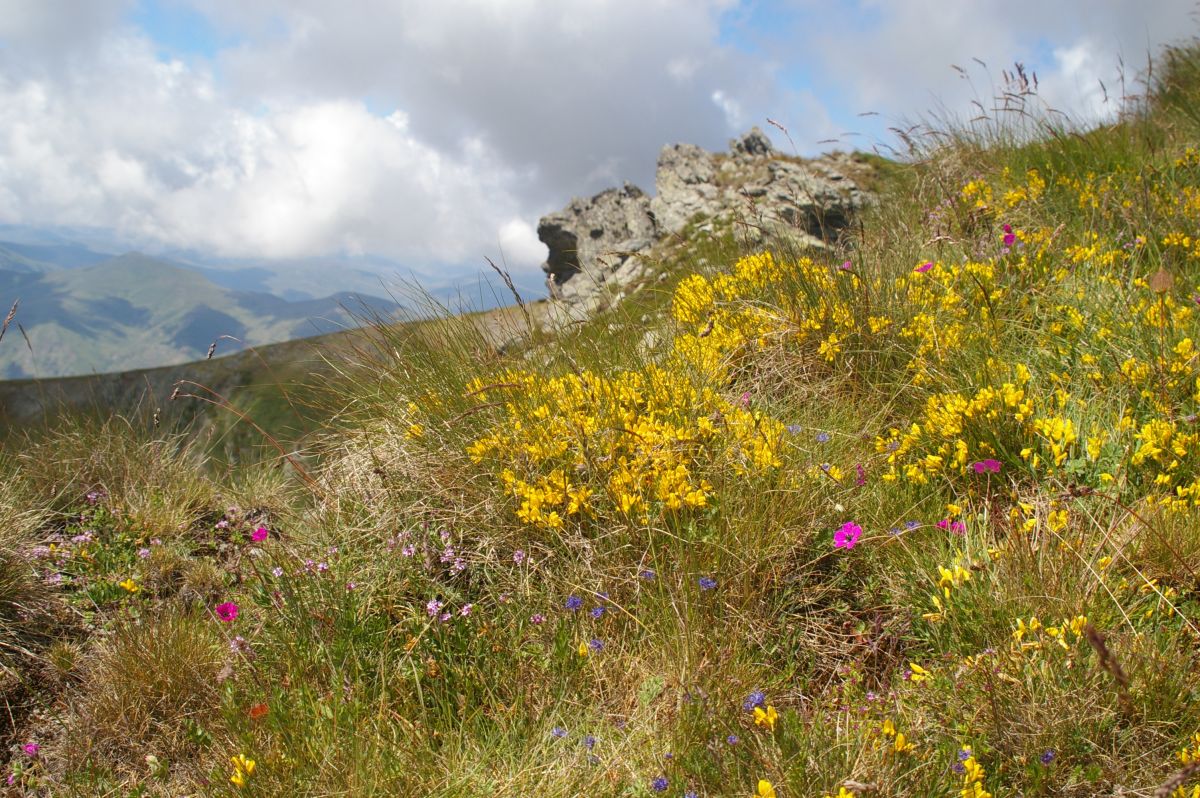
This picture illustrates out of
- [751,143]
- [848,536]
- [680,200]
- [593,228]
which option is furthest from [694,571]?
[751,143]

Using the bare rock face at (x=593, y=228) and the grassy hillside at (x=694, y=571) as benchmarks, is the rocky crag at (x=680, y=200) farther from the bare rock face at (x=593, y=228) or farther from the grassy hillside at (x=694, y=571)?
the grassy hillside at (x=694, y=571)

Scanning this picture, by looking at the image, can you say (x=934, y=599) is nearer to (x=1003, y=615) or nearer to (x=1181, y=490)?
(x=1003, y=615)

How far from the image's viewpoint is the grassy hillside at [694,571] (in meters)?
1.82

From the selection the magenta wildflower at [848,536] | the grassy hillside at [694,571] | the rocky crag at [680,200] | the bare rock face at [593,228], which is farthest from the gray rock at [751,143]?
the magenta wildflower at [848,536]

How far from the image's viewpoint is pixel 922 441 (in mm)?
2895

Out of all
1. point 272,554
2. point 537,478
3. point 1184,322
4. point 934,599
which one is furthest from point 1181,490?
point 272,554

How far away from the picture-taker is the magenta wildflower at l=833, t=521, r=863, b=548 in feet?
7.75

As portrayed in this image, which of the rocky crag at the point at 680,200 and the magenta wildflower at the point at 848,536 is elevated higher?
the rocky crag at the point at 680,200

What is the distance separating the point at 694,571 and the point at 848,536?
1.81 ft

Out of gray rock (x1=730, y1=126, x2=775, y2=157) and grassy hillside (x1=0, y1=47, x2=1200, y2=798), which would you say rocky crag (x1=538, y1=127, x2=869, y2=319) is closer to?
gray rock (x1=730, y1=126, x2=775, y2=157)

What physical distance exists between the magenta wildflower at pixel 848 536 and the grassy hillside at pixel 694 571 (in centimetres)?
1

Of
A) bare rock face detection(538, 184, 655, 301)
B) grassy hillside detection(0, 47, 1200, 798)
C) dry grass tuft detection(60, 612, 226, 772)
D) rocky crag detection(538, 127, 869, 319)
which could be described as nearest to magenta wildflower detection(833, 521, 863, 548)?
grassy hillside detection(0, 47, 1200, 798)

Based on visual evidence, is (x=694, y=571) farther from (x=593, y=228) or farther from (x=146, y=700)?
(x=593, y=228)

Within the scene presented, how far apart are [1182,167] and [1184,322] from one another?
320 centimetres
